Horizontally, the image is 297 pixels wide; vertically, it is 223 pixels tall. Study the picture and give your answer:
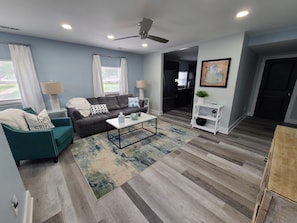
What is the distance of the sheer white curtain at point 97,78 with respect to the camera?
3.89 m

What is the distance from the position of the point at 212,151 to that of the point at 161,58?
3582 mm

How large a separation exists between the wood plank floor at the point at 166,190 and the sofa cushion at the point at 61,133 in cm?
33

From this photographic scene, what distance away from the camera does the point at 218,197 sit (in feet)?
4.94

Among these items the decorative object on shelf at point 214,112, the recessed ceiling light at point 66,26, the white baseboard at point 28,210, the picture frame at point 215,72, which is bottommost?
the white baseboard at point 28,210

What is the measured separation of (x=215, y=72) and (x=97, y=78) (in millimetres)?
3550

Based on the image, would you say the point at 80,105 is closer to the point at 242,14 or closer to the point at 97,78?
the point at 97,78

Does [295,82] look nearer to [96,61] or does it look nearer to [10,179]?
[96,61]

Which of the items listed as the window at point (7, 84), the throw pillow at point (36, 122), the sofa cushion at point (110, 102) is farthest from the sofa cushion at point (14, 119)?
the sofa cushion at point (110, 102)

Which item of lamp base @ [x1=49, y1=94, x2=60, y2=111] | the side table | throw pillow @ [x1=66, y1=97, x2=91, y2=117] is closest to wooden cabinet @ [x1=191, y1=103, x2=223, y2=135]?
throw pillow @ [x1=66, y1=97, x2=91, y2=117]

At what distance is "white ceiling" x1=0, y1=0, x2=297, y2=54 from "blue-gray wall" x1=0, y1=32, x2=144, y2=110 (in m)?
0.30

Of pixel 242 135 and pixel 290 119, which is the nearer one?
pixel 242 135

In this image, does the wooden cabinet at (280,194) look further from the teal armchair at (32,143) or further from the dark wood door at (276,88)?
the dark wood door at (276,88)

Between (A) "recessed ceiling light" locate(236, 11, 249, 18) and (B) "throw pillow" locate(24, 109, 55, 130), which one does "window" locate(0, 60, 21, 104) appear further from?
(A) "recessed ceiling light" locate(236, 11, 249, 18)

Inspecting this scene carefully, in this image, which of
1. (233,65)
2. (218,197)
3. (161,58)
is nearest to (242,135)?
(233,65)
